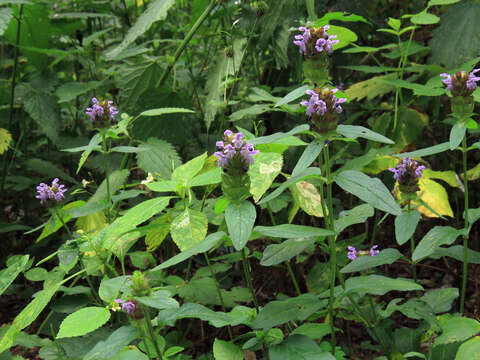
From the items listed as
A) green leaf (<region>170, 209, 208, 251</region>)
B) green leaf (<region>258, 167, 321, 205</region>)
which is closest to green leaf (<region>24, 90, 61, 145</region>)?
green leaf (<region>170, 209, 208, 251</region>)

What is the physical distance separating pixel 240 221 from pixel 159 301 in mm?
215

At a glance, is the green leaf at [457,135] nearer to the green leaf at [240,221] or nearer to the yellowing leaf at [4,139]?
the green leaf at [240,221]

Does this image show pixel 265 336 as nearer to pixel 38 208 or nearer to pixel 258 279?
pixel 258 279

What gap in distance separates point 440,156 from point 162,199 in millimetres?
1584

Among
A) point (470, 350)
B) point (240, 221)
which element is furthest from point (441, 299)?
point (240, 221)

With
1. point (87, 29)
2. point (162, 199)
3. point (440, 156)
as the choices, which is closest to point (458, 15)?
point (440, 156)

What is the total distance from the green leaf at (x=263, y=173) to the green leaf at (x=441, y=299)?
1.92 feet

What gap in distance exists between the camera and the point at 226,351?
109 cm

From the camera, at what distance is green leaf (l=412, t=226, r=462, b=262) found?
1.13 meters

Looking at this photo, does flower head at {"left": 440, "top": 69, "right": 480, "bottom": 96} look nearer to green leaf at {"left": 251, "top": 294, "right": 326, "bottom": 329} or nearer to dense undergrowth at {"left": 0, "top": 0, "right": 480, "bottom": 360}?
dense undergrowth at {"left": 0, "top": 0, "right": 480, "bottom": 360}

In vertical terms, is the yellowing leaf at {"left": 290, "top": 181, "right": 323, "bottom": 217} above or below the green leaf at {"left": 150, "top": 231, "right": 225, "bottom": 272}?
below

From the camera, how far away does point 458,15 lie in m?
1.93

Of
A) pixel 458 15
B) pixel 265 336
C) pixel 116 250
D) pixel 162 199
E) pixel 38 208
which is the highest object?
pixel 458 15

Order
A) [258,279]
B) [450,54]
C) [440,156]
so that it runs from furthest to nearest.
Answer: [440,156]
[258,279]
[450,54]
